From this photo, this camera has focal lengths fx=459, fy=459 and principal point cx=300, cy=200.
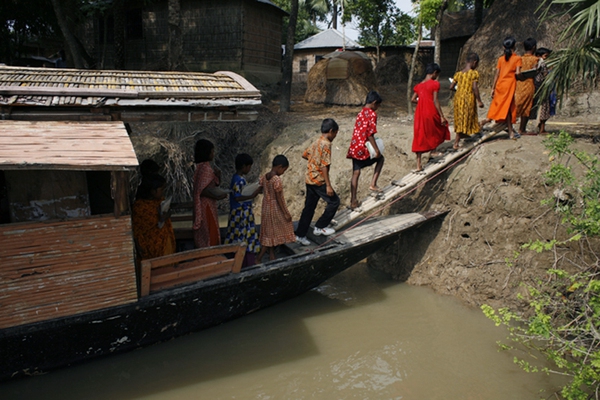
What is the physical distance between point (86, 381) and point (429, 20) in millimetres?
9753

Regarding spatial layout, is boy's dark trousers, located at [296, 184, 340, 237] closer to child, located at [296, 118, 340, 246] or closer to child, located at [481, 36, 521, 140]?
child, located at [296, 118, 340, 246]

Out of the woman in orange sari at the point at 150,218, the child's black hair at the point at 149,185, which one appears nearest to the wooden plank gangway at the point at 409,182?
the woman in orange sari at the point at 150,218

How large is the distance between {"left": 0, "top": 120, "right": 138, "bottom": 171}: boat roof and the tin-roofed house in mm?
11299

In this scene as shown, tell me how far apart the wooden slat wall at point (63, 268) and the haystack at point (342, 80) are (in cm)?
1048

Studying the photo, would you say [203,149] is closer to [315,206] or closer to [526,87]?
[315,206]

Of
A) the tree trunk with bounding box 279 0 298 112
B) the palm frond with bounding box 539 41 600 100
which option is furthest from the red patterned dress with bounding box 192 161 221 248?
the tree trunk with bounding box 279 0 298 112

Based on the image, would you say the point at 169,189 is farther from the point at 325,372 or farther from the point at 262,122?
the point at 325,372

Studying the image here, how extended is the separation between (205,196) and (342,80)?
9917 millimetres

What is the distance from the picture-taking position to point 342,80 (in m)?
13.8

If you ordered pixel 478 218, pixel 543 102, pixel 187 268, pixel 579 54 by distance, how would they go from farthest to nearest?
1. pixel 543 102
2. pixel 478 218
3. pixel 579 54
4. pixel 187 268

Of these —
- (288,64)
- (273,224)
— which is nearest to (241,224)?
(273,224)

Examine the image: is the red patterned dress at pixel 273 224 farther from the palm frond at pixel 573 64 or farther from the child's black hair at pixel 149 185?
the palm frond at pixel 573 64

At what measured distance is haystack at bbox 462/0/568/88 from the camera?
987 cm

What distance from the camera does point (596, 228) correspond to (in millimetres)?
3752
